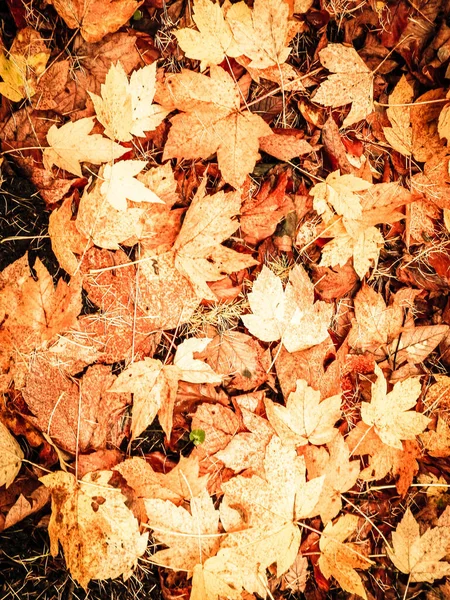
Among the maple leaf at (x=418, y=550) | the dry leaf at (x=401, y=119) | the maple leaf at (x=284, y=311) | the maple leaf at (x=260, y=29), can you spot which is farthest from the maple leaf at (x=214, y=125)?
the maple leaf at (x=418, y=550)

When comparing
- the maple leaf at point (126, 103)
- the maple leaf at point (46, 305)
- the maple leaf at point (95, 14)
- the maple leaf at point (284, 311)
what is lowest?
the maple leaf at point (284, 311)

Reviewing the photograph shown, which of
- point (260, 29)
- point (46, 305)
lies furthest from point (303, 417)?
point (260, 29)

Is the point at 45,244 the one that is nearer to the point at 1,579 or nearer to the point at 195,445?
the point at 195,445

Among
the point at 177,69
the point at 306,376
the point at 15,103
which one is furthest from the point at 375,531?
the point at 15,103

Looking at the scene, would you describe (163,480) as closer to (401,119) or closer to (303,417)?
(303,417)

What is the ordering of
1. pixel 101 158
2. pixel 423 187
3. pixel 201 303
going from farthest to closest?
1. pixel 423 187
2. pixel 201 303
3. pixel 101 158

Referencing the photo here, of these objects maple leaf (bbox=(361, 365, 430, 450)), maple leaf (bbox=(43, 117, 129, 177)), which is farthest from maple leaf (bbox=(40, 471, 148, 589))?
maple leaf (bbox=(43, 117, 129, 177))

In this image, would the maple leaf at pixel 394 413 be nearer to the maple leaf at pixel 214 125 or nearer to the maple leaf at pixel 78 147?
the maple leaf at pixel 214 125
